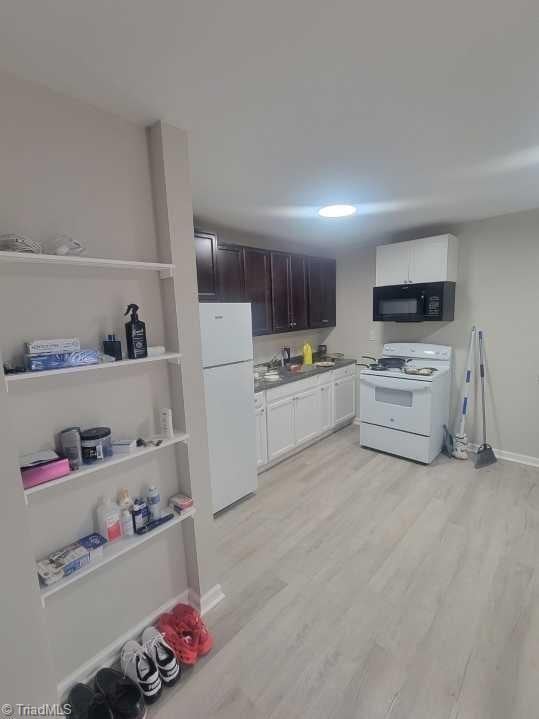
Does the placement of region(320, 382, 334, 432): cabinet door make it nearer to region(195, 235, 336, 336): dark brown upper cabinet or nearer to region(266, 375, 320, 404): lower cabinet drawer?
region(266, 375, 320, 404): lower cabinet drawer

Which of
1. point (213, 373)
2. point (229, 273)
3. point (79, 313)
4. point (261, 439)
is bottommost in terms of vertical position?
point (261, 439)

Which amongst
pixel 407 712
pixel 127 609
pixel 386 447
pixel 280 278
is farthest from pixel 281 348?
pixel 407 712

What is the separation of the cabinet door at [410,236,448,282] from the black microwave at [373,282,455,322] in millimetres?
90

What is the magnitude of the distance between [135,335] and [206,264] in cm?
148

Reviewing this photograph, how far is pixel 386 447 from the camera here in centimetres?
356

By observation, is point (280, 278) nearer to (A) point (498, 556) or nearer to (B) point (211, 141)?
(B) point (211, 141)

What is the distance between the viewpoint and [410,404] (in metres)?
3.34

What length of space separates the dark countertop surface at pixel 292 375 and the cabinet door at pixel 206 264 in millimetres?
920

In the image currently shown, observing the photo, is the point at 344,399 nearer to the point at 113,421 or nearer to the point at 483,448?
the point at 483,448

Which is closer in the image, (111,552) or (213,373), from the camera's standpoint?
(111,552)

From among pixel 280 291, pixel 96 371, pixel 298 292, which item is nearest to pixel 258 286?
pixel 280 291

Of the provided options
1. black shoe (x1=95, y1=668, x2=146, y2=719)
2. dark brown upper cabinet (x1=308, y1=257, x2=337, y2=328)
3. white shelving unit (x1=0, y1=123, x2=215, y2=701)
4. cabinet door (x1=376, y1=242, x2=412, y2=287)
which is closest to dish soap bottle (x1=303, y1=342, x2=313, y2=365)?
Answer: dark brown upper cabinet (x1=308, y1=257, x2=337, y2=328)

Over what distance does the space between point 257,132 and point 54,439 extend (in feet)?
5.30

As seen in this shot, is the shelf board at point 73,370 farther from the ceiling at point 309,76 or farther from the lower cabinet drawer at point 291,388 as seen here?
the lower cabinet drawer at point 291,388
